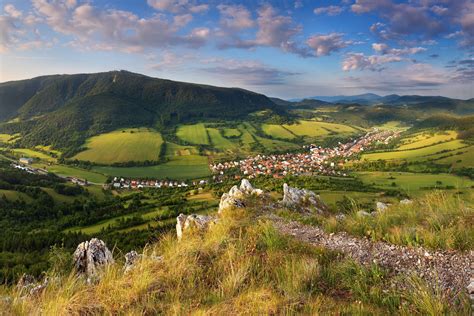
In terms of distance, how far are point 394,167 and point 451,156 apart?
2737 cm

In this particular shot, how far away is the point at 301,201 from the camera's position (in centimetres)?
1741

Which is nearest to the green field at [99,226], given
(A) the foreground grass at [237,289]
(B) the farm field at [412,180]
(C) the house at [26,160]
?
(A) the foreground grass at [237,289]

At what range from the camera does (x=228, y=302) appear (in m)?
4.64

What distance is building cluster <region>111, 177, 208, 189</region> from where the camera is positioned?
116 metres

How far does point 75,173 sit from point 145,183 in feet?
122

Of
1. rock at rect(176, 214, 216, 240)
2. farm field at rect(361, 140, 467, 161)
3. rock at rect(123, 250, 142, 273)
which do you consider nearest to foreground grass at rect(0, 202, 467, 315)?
rock at rect(123, 250, 142, 273)

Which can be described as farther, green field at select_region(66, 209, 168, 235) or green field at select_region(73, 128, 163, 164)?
green field at select_region(73, 128, 163, 164)

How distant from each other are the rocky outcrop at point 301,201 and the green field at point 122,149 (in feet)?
480

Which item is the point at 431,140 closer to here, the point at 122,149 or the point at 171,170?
the point at 171,170

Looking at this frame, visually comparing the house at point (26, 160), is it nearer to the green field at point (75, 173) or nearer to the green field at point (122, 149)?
the green field at point (75, 173)

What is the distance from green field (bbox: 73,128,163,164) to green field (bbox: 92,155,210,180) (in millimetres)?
11846

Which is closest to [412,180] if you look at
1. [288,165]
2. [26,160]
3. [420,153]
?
[420,153]

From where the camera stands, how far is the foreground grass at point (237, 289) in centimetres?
436

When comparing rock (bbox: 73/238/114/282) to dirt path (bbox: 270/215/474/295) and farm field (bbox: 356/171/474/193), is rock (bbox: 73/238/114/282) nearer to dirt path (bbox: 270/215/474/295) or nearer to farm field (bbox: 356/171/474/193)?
dirt path (bbox: 270/215/474/295)
